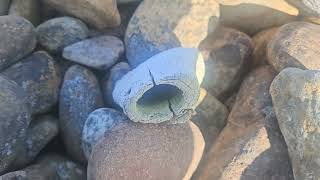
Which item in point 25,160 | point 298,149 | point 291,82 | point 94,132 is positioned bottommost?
point 25,160

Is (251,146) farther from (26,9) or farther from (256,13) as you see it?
(26,9)

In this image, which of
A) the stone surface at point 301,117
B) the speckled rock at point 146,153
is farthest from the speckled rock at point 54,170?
the stone surface at point 301,117

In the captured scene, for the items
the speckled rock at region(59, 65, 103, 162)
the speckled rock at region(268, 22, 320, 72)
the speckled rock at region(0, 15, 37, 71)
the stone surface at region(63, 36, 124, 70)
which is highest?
the speckled rock at region(268, 22, 320, 72)

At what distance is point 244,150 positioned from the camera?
1.60 m

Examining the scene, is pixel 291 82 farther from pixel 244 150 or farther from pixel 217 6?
pixel 217 6

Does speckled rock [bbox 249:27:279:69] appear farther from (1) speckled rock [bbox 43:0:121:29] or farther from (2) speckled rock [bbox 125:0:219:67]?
(1) speckled rock [bbox 43:0:121:29]

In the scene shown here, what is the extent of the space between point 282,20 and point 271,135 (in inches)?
22.9

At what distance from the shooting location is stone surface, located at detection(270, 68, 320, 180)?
146 centimetres

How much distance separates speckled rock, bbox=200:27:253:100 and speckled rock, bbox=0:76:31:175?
64cm

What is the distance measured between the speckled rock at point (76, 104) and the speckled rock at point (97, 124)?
8cm

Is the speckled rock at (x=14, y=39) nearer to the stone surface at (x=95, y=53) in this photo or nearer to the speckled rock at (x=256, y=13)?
the stone surface at (x=95, y=53)

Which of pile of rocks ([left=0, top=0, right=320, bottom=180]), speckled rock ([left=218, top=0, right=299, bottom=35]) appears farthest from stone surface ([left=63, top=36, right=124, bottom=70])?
speckled rock ([left=218, top=0, right=299, bottom=35])

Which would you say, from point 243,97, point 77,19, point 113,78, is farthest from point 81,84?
point 243,97

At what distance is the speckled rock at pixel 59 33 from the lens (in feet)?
6.47
